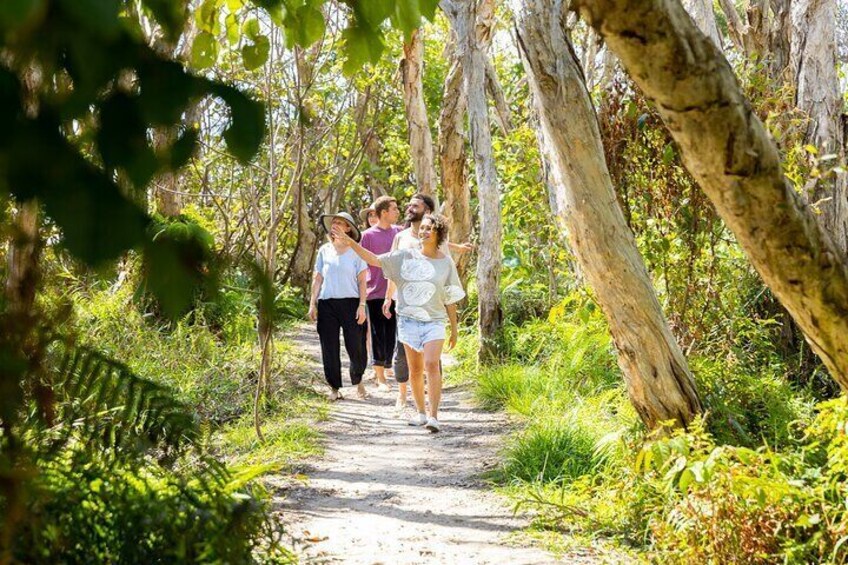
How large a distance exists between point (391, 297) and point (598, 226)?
4.54 m

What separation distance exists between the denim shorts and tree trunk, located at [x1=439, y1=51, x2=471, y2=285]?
5.56m

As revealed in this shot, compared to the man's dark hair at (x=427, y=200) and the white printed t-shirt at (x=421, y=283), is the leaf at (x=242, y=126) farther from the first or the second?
the man's dark hair at (x=427, y=200)

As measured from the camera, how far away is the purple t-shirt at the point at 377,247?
10.7 metres

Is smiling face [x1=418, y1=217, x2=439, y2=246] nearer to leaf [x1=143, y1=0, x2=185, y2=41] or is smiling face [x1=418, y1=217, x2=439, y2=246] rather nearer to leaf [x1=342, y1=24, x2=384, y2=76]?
leaf [x1=342, y1=24, x2=384, y2=76]

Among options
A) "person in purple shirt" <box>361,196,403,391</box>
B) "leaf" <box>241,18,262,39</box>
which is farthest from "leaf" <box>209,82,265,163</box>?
"person in purple shirt" <box>361,196,403,391</box>

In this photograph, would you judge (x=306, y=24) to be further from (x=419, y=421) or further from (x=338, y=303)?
(x=338, y=303)

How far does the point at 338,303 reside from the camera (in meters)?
10.2

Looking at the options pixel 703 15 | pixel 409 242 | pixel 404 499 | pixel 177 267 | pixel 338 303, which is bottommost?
pixel 404 499

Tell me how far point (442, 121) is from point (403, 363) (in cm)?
515

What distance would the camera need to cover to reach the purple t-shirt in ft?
35.0

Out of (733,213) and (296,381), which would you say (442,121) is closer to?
(296,381)

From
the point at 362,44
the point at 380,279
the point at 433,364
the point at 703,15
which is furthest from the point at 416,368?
the point at 362,44

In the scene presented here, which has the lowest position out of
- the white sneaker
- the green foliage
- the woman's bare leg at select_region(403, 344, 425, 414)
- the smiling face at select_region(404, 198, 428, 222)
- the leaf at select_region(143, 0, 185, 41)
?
the white sneaker

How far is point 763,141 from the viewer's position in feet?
8.20
